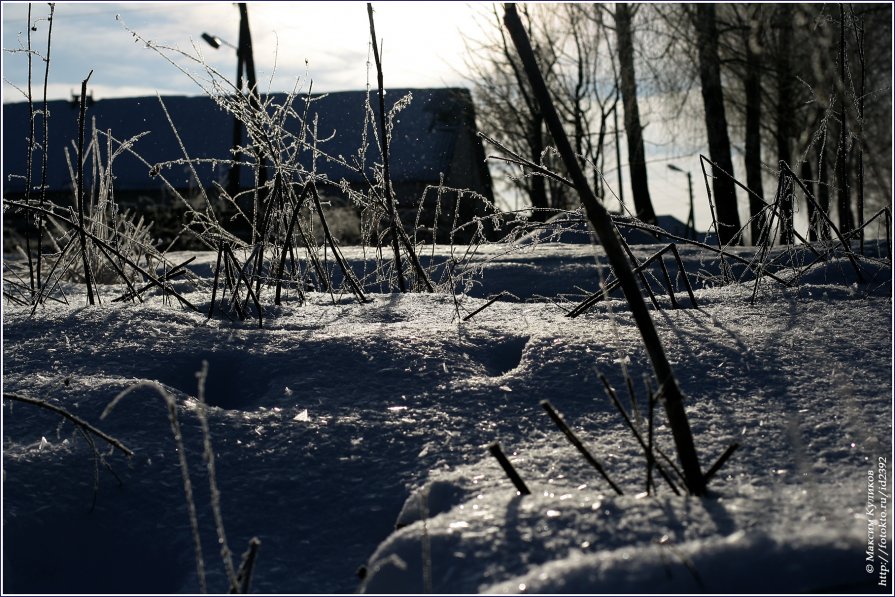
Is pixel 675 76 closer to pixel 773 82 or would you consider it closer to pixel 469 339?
pixel 773 82

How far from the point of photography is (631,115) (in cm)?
1250

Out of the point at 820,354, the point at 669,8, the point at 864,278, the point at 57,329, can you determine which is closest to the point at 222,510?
the point at 57,329

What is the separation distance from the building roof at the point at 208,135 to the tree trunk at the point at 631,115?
8052 millimetres

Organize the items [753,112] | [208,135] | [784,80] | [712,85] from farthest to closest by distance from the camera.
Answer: [208,135] → [784,80] → [753,112] → [712,85]

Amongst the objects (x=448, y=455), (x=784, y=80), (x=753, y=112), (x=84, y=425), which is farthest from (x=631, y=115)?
(x=84, y=425)

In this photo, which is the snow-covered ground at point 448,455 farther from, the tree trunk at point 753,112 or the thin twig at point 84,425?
the tree trunk at point 753,112

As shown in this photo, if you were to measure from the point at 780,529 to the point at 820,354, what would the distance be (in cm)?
65

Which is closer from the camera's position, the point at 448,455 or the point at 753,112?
the point at 448,455

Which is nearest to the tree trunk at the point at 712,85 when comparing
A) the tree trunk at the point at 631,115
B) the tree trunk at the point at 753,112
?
the tree trunk at the point at 753,112

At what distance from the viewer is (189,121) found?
25125mm

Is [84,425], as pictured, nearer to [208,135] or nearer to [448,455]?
[448,455]

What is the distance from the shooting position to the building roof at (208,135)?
22250 mm

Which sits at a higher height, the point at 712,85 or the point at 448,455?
the point at 712,85

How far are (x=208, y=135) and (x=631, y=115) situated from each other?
630 inches
